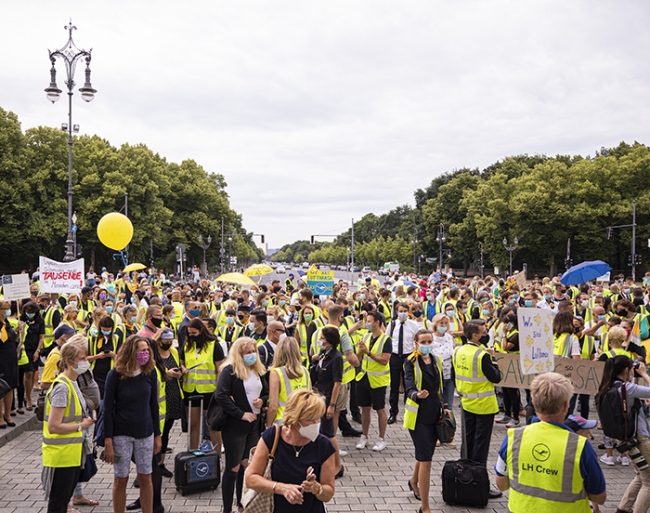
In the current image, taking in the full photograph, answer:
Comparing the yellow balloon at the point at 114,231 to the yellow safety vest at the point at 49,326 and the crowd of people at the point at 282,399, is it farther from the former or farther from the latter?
the crowd of people at the point at 282,399

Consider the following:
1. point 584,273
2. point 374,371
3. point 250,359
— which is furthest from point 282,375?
point 584,273

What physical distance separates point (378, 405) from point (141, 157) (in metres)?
52.5

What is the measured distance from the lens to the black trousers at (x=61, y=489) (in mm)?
5211

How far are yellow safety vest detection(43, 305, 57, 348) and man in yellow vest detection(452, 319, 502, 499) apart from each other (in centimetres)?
779

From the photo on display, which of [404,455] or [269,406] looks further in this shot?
[404,455]

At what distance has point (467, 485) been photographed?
6273 mm

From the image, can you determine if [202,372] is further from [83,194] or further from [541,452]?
[83,194]

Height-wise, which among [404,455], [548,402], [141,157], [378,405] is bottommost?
[404,455]

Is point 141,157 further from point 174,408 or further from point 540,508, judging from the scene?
point 540,508

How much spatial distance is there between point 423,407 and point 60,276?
35.0 ft

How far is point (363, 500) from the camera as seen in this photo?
255 inches

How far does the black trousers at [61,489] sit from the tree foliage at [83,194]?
137ft

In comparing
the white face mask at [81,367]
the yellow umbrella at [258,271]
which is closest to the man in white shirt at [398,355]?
the white face mask at [81,367]

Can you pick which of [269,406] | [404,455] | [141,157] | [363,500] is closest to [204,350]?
[269,406]
